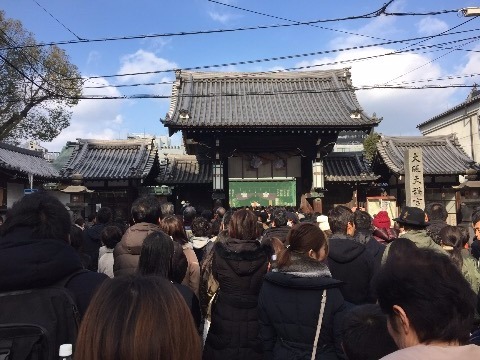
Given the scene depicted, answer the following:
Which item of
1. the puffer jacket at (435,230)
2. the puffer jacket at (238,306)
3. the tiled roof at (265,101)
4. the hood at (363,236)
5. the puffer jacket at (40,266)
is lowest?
the puffer jacket at (238,306)

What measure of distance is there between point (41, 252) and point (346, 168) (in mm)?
16188

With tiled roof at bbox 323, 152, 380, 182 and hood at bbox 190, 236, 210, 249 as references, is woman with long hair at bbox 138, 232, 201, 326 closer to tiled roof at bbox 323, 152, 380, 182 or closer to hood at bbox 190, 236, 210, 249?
hood at bbox 190, 236, 210, 249

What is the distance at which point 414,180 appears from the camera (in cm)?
1121

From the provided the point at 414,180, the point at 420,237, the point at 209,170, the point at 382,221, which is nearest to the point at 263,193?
the point at 209,170

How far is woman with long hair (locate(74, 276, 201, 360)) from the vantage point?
121 cm

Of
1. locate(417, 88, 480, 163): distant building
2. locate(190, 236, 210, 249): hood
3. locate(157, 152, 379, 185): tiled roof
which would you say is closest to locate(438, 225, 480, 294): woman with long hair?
locate(190, 236, 210, 249): hood

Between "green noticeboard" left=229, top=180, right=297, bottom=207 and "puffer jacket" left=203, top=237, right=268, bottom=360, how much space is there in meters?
12.3

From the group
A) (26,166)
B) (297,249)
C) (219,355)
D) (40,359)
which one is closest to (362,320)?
(297,249)

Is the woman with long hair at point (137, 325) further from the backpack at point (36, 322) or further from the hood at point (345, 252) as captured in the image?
the hood at point (345, 252)

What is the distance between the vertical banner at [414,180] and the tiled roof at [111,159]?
9191mm

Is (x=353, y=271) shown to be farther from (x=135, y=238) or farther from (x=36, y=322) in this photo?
(x=36, y=322)

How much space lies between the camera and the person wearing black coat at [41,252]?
5.79ft

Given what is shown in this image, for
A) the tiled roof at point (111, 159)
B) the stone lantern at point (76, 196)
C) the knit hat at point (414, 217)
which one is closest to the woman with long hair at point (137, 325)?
the knit hat at point (414, 217)

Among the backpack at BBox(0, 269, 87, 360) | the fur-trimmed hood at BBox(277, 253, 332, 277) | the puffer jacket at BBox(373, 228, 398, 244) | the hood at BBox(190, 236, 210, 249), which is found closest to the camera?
the backpack at BBox(0, 269, 87, 360)
